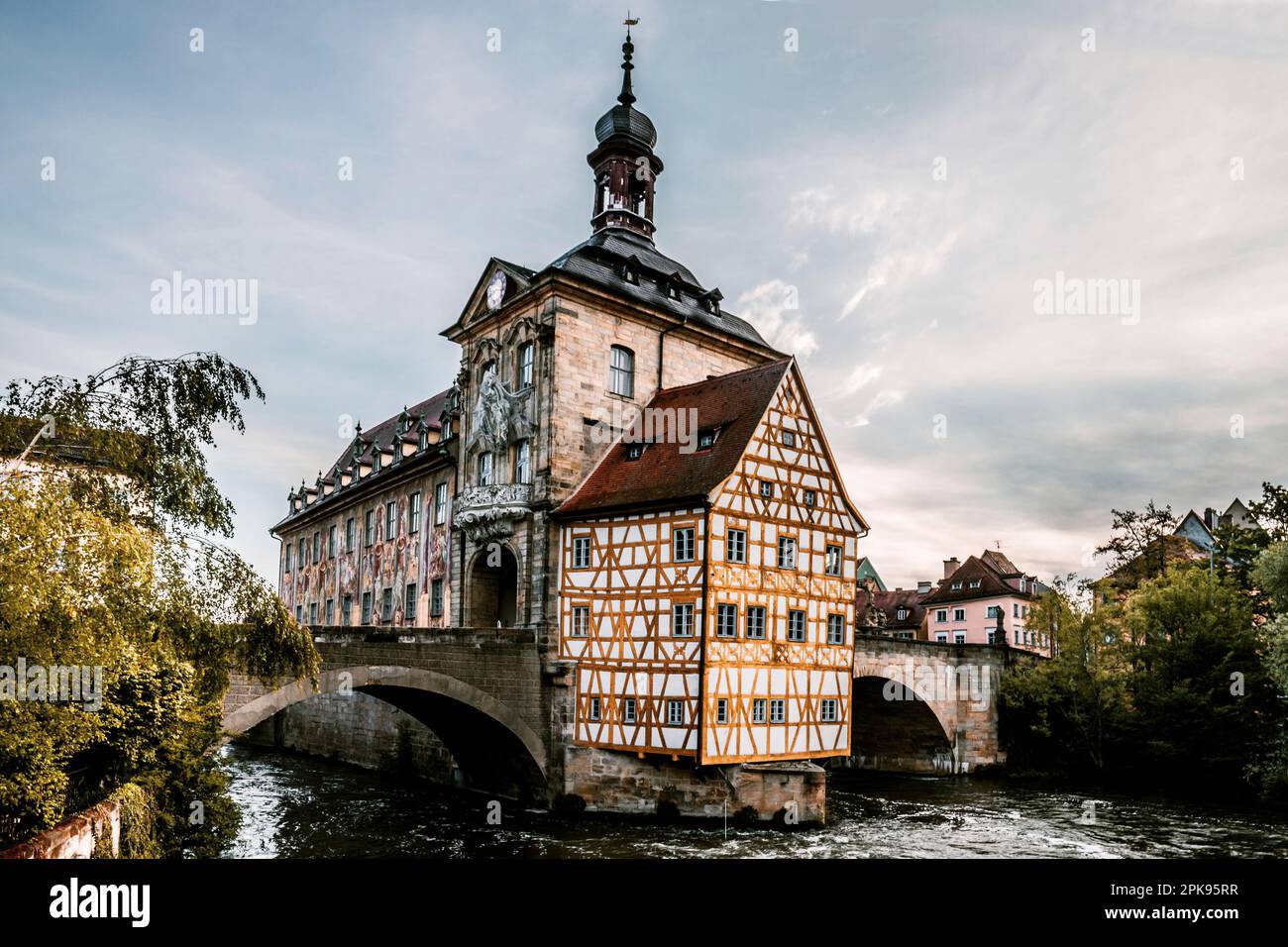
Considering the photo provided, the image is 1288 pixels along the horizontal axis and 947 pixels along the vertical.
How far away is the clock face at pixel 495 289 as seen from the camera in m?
28.5

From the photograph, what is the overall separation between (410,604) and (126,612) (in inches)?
978

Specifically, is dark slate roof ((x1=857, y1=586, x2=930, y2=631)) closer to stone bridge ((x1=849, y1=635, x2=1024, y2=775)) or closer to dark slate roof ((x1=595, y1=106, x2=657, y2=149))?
stone bridge ((x1=849, y1=635, x2=1024, y2=775))

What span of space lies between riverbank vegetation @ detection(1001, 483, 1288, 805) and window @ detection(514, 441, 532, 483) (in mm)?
19392

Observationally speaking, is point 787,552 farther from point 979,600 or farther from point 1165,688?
point 979,600

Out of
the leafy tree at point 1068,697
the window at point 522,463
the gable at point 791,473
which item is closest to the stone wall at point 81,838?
the gable at point 791,473

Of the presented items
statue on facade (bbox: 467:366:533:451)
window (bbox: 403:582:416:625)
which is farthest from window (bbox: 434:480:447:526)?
statue on facade (bbox: 467:366:533:451)

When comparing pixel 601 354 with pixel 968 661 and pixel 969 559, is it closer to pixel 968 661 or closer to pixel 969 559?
pixel 968 661

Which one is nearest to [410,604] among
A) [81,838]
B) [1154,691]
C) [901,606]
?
[81,838]

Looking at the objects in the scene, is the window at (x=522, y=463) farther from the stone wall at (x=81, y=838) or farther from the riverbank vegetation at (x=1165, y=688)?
the riverbank vegetation at (x=1165, y=688)

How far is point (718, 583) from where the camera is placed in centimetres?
2273

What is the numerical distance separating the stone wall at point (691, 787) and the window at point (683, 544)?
4.71 metres

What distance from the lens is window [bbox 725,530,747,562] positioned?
23141 mm

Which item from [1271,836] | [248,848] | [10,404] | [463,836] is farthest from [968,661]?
[10,404]
